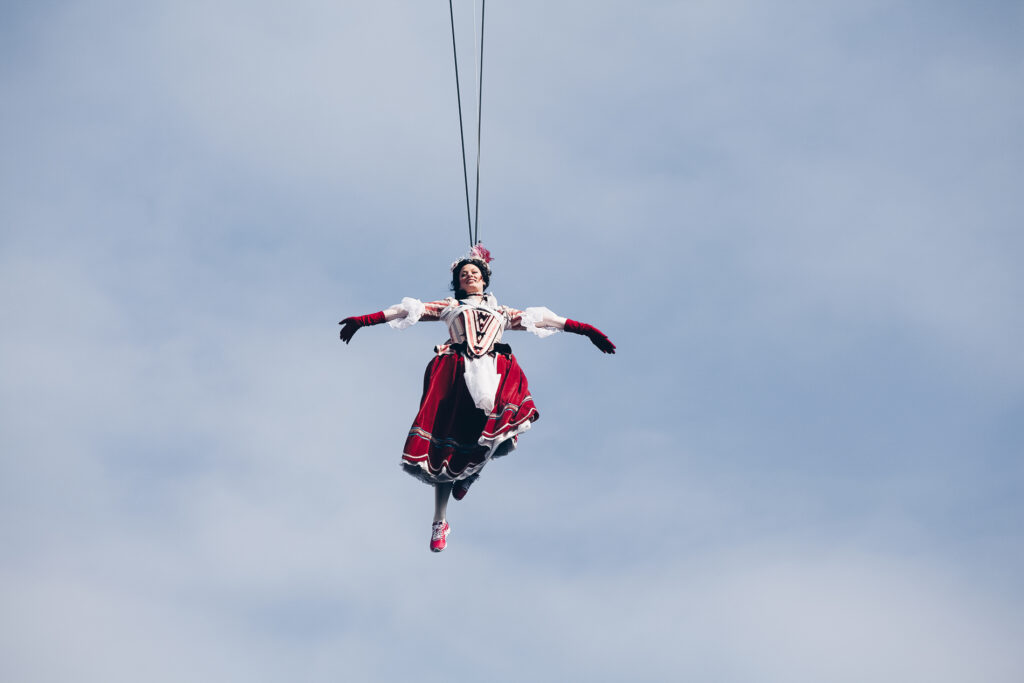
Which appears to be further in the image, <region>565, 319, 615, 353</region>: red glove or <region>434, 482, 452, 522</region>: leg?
<region>565, 319, 615, 353</region>: red glove

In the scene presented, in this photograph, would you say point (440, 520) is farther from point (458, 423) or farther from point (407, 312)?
point (407, 312)

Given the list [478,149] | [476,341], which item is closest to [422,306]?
[476,341]

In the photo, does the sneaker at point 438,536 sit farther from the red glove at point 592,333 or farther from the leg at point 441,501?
the red glove at point 592,333

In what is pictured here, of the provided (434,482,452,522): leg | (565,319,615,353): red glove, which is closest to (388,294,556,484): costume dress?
(434,482,452,522): leg

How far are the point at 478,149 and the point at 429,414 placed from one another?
334 centimetres

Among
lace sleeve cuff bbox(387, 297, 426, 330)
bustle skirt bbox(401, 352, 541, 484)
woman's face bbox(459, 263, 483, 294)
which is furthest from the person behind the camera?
woman's face bbox(459, 263, 483, 294)

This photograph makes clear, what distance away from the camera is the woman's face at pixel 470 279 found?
22688mm

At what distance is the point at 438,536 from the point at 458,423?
1.32 m

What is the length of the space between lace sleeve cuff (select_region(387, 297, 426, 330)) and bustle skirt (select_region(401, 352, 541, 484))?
0.52 meters

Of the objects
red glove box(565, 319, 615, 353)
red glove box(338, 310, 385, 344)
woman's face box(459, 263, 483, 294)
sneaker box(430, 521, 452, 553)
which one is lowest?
sneaker box(430, 521, 452, 553)

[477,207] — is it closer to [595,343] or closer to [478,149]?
[478,149]

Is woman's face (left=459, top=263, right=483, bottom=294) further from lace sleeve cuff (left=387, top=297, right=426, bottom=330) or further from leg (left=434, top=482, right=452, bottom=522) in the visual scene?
leg (left=434, top=482, right=452, bottom=522)

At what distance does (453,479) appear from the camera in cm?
2198

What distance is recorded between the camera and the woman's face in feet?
74.4
